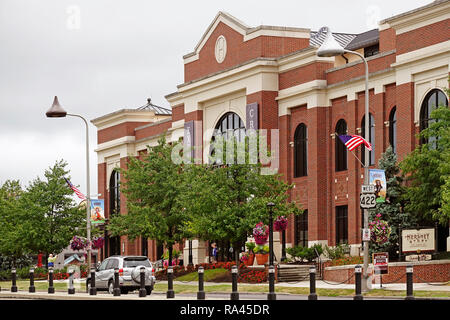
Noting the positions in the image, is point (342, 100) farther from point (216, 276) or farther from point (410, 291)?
point (410, 291)

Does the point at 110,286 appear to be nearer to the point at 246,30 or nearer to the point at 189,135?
the point at 246,30

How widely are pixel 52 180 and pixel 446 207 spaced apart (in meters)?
36.4

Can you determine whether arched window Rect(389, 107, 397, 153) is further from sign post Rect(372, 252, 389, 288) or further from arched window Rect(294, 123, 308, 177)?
sign post Rect(372, 252, 389, 288)

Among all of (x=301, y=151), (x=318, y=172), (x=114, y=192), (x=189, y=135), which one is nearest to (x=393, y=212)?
(x=318, y=172)

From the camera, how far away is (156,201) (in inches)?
2491

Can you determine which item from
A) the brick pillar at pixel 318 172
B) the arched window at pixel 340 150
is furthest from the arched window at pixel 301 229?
the arched window at pixel 340 150

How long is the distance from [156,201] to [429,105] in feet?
63.2

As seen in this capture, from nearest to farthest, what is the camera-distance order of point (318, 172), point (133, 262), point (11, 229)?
point (133, 262) < point (318, 172) < point (11, 229)

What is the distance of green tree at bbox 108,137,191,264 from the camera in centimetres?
6131

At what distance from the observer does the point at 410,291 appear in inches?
1212

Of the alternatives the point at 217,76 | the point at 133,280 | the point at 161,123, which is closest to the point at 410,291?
the point at 133,280

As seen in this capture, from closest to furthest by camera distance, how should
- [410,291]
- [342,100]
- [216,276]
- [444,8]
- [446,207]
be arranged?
[410,291] < [446,207] < [444,8] < [216,276] < [342,100]

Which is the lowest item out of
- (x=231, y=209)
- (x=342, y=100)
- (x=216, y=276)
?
(x=216, y=276)

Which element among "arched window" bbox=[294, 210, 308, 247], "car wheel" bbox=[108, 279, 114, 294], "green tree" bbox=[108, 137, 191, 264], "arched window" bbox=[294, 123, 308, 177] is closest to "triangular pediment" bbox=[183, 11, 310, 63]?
→ "arched window" bbox=[294, 123, 308, 177]
